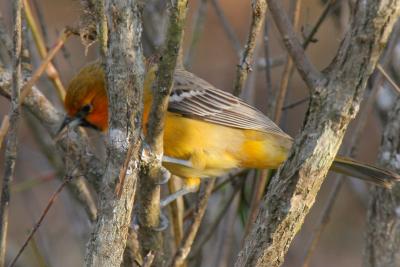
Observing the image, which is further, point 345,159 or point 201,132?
point 201,132

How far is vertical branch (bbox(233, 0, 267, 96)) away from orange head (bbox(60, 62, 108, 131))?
3.71 ft

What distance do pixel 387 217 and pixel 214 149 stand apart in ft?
4.41

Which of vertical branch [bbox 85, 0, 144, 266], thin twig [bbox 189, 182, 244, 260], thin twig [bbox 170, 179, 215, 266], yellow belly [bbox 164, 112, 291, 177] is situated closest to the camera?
vertical branch [bbox 85, 0, 144, 266]

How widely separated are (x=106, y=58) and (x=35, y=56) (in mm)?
2798

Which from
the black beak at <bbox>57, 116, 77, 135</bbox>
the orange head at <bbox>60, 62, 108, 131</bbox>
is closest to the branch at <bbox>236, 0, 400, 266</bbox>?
the black beak at <bbox>57, 116, 77, 135</bbox>

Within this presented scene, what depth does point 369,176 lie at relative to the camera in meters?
4.25

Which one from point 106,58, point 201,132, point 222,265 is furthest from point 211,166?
point 106,58

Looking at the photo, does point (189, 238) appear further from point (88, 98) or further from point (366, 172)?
point (88, 98)

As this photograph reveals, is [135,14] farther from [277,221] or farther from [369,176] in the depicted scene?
[369,176]

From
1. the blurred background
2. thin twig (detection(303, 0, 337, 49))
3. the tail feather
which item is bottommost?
the blurred background

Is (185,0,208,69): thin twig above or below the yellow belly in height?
above

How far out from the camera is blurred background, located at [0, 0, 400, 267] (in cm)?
538

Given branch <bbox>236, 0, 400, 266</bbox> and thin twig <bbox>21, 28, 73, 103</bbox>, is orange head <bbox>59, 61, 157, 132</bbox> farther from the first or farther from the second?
branch <bbox>236, 0, 400, 266</bbox>

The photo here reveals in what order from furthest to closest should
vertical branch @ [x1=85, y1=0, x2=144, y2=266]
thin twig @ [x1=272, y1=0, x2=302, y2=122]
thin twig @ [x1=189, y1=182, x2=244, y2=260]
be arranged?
thin twig @ [x1=189, y1=182, x2=244, y2=260] < thin twig @ [x1=272, y1=0, x2=302, y2=122] < vertical branch @ [x1=85, y1=0, x2=144, y2=266]
